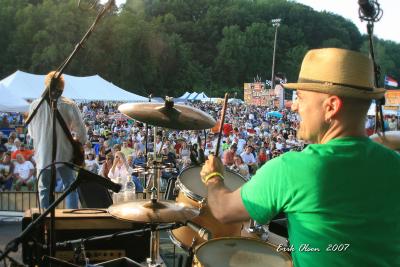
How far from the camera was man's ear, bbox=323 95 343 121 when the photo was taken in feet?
5.24

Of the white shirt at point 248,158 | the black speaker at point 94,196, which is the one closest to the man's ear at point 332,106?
the black speaker at point 94,196

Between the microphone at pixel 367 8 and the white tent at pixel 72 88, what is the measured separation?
1266cm

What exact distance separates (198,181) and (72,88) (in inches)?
528

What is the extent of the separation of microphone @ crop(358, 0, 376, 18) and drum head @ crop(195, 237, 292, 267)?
1.46m

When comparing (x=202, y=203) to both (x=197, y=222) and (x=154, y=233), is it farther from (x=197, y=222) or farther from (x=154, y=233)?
(x=154, y=233)

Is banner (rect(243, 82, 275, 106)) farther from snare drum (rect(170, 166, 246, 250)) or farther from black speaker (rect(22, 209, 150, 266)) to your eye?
snare drum (rect(170, 166, 246, 250))

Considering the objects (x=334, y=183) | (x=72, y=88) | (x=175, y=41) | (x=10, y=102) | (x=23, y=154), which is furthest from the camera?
(x=175, y=41)

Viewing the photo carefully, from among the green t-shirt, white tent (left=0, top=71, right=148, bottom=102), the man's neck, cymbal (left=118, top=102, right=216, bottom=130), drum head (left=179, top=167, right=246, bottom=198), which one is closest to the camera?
the green t-shirt

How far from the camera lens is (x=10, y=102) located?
1349 cm

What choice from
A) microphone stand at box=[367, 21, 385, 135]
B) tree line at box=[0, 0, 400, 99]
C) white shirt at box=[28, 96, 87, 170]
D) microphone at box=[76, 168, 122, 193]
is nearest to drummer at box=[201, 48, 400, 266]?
microphone at box=[76, 168, 122, 193]

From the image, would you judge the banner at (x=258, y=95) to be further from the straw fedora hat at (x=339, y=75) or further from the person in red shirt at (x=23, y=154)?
the straw fedora hat at (x=339, y=75)

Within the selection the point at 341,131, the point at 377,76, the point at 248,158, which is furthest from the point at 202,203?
the point at 248,158

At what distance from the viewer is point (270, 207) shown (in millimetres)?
1561

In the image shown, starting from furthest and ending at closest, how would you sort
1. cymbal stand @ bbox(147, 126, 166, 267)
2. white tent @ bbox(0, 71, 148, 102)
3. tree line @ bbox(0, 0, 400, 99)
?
tree line @ bbox(0, 0, 400, 99), white tent @ bbox(0, 71, 148, 102), cymbal stand @ bbox(147, 126, 166, 267)
